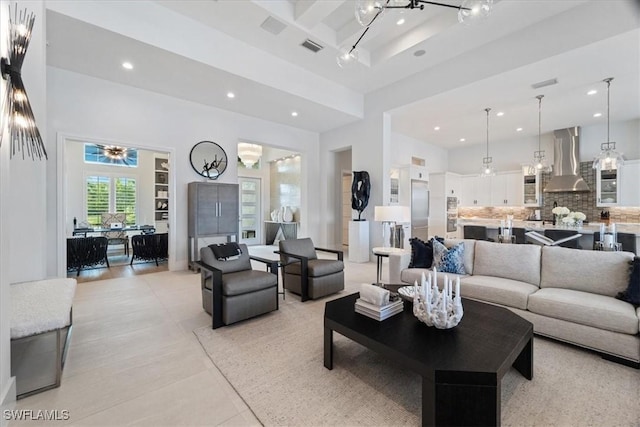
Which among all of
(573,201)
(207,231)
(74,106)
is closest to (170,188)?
(207,231)

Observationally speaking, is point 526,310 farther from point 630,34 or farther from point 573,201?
point 573,201

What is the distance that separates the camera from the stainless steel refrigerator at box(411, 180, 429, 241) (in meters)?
→ 7.20

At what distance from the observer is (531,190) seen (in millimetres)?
7664

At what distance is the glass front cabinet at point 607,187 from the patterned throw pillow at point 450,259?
598cm

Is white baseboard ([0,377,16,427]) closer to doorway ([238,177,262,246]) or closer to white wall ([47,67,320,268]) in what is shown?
Answer: white wall ([47,67,320,268])

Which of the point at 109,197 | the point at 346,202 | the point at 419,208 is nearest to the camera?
the point at 419,208

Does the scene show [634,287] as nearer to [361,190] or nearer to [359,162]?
[361,190]

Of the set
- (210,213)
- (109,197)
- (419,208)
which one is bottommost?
(210,213)

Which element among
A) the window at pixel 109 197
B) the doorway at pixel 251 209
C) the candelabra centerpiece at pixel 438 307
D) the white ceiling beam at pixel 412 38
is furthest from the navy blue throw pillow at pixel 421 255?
the window at pixel 109 197

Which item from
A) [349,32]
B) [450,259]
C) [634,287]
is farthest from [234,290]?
[349,32]

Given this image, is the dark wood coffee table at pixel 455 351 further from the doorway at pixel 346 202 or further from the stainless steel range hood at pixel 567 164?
the stainless steel range hood at pixel 567 164

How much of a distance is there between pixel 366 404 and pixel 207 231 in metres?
4.39

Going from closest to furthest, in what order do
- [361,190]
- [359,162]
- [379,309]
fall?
[379,309]
[361,190]
[359,162]
